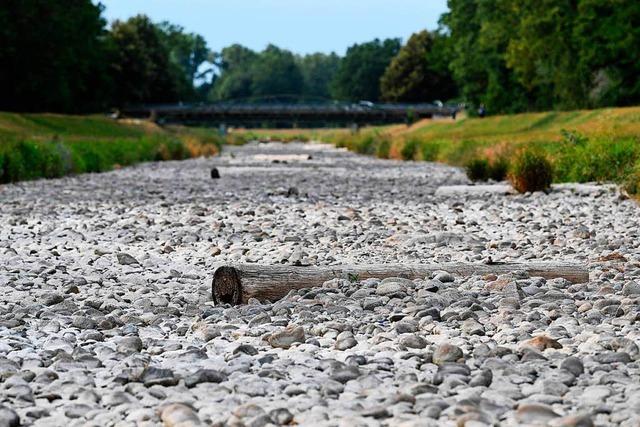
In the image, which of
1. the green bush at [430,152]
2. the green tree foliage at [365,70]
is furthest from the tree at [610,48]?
the green tree foliage at [365,70]

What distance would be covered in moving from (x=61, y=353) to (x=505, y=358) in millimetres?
2385

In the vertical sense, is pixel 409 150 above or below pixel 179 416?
below

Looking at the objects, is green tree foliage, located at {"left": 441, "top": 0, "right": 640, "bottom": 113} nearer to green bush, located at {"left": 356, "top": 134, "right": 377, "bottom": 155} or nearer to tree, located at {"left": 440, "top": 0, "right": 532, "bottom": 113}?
tree, located at {"left": 440, "top": 0, "right": 532, "bottom": 113}

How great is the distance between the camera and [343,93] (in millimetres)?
167375

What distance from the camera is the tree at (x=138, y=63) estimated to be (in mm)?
109375

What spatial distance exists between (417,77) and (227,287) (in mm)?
123421

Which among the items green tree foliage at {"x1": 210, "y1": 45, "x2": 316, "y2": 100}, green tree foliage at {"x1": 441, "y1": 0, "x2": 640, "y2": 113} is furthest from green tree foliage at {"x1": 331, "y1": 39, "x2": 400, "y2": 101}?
green tree foliage at {"x1": 441, "y1": 0, "x2": 640, "y2": 113}

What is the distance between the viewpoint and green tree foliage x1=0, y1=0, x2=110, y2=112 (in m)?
71.4

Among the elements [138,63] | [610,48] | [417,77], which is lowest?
[610,48]

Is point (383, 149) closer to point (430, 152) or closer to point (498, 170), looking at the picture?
point (430, 152)

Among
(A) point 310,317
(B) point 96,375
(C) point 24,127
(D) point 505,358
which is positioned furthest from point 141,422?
(C) point 24,127

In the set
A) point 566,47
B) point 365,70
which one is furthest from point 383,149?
point 365,70

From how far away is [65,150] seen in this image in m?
28.9

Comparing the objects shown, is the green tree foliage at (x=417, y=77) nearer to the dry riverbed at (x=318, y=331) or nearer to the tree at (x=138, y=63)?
the tree at (x=138, y=63)
